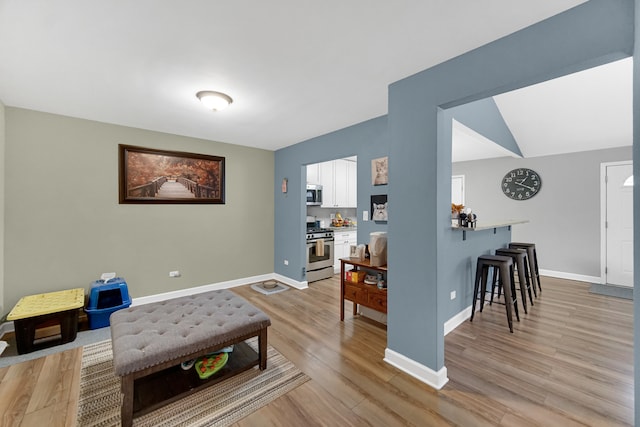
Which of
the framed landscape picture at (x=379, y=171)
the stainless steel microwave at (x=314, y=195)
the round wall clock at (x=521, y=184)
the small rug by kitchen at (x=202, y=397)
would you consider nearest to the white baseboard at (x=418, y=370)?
the small rug by kitchen at (x=202, y=397)

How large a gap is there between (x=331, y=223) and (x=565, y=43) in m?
4.95

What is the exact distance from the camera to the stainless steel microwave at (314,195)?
513 centimetres

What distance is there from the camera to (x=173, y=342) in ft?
5.73

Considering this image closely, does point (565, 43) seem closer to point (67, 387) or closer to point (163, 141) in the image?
point (67, 387)

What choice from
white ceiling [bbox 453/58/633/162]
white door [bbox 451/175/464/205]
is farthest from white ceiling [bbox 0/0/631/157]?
white door [bbox 451/175/464/205]

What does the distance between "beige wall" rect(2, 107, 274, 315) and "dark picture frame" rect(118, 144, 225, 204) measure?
10cm

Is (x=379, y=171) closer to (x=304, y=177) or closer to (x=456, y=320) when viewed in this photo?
(x=304, y=177)

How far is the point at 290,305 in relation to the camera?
3607 mm

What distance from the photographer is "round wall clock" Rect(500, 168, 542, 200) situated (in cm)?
503

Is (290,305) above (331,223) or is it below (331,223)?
below

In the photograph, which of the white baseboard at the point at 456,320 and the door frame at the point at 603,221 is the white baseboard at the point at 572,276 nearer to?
the door frame at the point at 603,221

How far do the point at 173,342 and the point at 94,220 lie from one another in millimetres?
2501

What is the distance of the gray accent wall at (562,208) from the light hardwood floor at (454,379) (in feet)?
5.93

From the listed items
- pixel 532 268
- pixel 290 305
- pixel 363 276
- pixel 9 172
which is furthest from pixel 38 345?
pixel 532 268
